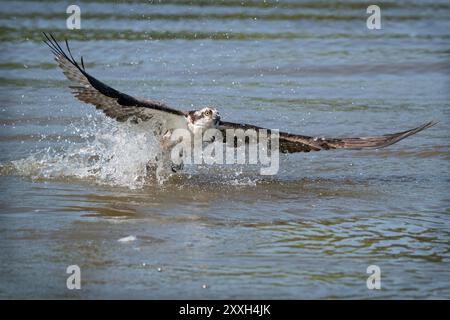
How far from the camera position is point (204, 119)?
8.41 meters

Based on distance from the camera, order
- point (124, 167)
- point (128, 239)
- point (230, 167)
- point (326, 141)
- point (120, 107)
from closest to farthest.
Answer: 1. point (128, 239)
2. point (120, 107)
3. point (326, 141)
4. point (124, 167)
5. point (230, 167)

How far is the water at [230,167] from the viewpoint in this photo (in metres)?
6.28

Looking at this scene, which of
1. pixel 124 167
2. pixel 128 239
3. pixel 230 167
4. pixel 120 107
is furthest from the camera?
pixel 230 167

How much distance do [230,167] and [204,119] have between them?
116 centimetres

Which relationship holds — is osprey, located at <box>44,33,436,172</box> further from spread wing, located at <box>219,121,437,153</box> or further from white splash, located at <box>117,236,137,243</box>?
white splash, located at <box>117,236,137,243</box>

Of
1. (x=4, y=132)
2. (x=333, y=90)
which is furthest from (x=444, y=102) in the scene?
(x=4, y=132)

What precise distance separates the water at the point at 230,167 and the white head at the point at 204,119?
1.77 ft

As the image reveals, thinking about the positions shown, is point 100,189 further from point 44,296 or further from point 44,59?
point 44,59

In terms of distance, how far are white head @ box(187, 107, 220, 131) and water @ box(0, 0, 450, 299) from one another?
541 mm

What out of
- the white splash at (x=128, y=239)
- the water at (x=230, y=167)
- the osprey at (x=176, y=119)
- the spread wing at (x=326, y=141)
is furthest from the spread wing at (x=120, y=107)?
the white splash at (x=128, y=239)

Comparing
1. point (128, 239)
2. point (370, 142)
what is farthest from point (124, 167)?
point (370, 142)

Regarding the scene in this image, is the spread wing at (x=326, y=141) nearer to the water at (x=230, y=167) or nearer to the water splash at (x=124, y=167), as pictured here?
the water at (x=230, y=167)

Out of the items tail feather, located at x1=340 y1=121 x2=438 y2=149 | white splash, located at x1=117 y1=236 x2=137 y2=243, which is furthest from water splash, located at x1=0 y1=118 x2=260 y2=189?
white splash, located at x1=117 y1=236 x2=137 y2=243

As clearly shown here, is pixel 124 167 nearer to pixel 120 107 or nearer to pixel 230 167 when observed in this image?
pixel 120 107
